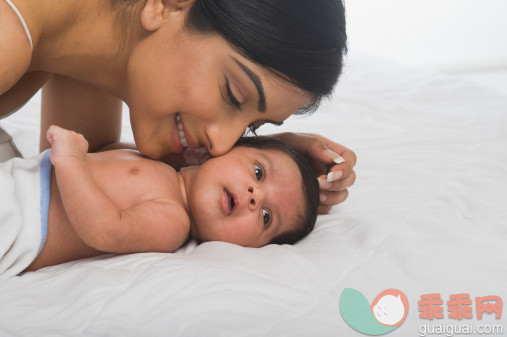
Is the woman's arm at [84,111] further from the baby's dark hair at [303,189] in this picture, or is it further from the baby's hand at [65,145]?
the baby's hand at [65,145]

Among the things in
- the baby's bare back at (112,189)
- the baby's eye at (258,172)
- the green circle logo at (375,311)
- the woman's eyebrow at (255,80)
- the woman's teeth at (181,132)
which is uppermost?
the woman's eyebrow at (255,80)

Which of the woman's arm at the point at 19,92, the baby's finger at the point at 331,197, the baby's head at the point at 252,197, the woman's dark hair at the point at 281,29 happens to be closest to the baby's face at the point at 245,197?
the baby's head at the point at 252,197

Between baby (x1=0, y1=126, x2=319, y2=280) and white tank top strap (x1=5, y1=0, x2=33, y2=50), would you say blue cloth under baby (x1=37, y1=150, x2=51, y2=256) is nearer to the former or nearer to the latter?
baby (x1=0, y1=126, x2=319, y2=280)

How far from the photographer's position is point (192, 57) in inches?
48.8

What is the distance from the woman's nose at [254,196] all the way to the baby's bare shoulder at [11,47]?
55 centimetres

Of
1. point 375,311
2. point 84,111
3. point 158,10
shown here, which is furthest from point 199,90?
point 84,111

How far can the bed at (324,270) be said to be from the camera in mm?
852

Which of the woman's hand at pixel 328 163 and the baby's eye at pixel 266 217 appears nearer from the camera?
the baby's eye at pixel 266 217

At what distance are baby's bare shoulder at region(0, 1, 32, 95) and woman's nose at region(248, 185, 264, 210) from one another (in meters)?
0.55

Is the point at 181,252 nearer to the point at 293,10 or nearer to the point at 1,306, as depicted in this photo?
the point at 1,306

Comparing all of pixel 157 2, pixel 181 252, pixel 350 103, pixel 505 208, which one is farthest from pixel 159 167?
pixel 350 103

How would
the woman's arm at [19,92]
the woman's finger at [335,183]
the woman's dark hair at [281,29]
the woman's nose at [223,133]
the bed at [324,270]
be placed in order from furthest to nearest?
the woman's arm at [19,92] < the woman's finger at [335,183] < the woman's nose at [223,133] < the woman's dark hair at [281,29] < the bed at [324,270]

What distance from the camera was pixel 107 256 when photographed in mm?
1157

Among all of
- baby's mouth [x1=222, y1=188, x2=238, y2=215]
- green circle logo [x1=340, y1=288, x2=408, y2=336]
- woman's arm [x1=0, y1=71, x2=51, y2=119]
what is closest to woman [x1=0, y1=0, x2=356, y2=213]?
baby's mouth [x1=222, y1=188, x2=238, y2=215]
